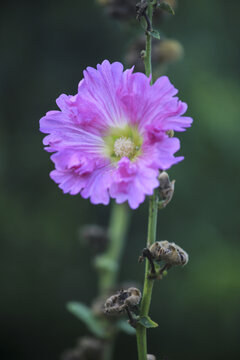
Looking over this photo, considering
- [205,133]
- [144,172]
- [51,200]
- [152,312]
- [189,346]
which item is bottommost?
[189,346]

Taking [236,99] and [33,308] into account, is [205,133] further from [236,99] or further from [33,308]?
[33,308]

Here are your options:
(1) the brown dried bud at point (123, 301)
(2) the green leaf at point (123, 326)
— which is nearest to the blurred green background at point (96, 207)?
(2) the green leaf at point (123, 326)

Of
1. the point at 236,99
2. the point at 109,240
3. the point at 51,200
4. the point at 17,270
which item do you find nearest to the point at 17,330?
the point at 17,270

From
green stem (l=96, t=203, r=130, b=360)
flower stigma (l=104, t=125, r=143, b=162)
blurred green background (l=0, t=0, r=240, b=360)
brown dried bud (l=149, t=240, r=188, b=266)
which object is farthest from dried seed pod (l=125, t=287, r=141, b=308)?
blurred green background (l=0, t=0, r=240, b=360)

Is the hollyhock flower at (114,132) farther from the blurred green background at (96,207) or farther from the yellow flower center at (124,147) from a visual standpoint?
the blurred green background at (96,207)

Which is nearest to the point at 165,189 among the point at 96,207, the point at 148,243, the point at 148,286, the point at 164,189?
the point at 164,189

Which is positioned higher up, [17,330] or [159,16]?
[159,16]
